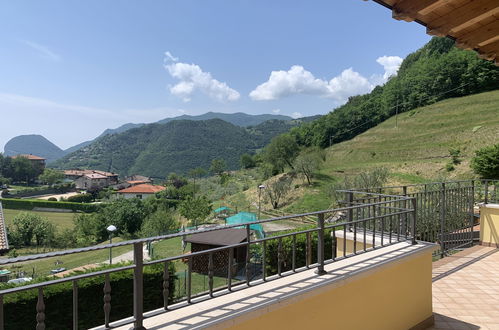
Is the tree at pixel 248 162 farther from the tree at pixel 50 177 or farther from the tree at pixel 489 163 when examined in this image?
the tree at pixel 489 163

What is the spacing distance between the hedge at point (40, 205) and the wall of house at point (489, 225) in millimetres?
54445

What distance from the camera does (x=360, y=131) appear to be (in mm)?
61031

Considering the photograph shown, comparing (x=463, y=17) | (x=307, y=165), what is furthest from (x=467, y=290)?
(x=307, y=165)

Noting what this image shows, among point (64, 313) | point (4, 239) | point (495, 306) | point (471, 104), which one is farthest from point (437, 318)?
point (471, 104)

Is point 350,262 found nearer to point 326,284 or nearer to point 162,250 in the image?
point 326,284

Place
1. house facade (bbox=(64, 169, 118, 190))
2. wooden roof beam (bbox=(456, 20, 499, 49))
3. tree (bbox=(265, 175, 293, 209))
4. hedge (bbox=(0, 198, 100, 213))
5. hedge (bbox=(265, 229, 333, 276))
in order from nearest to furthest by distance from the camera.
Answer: wooden roof beam (bbox=(456, 20, 499, 49)) → hedge (bbox=(265, 229, 333, 276)) → tree (bbox=(265, 175, 293, 209)) → hedge (bbox=(0, 198, 100, 213)) → house facade (bbox=(64, 169, 118, 190))

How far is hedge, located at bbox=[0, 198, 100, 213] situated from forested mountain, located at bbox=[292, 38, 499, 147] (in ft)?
145

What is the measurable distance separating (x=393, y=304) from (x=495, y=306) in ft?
6.08

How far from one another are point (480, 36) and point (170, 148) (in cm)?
13197

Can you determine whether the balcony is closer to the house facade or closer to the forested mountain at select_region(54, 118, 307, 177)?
the house facade

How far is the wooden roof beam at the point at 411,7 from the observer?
236cm

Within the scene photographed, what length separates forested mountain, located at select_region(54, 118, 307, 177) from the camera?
12238cm

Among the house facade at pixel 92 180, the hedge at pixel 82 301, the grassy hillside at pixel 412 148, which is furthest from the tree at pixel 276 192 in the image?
the house facade at pixel 92 180

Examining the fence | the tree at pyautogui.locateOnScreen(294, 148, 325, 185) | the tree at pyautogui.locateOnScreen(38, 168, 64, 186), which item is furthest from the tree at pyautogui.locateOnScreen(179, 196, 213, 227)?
the tree at pyautogui.locateOnScreen(38, 168, 64, 186)
